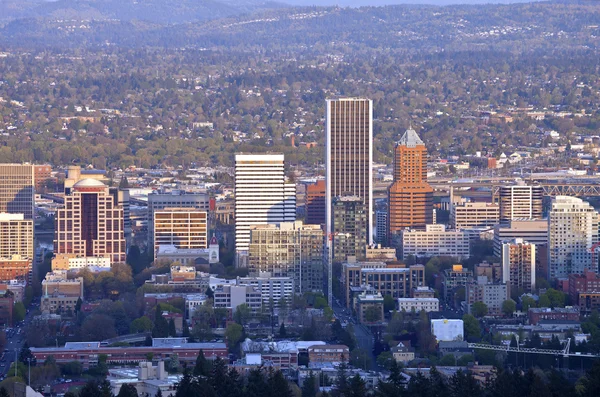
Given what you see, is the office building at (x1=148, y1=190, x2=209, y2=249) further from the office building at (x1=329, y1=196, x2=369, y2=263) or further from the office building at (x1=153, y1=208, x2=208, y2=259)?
the office building at (x1=329, y1=196, x2=369, y2=263)

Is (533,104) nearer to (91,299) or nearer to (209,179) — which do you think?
(209,179)

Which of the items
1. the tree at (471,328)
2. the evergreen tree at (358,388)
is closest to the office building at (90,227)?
the tree at (471,328)

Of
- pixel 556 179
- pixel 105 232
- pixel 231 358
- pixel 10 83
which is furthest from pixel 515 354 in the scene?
pixel 10 83

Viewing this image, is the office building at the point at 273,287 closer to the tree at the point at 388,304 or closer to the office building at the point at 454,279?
the tree at the point at 388,304

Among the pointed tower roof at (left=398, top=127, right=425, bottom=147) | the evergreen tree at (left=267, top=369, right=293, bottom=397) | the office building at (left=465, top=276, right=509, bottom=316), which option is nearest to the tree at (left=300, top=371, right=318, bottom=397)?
the evergreen tree at (left=267, top=369, right=293, bottom=397)

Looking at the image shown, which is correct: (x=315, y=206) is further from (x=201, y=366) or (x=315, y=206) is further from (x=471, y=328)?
(x=201, y=366)
